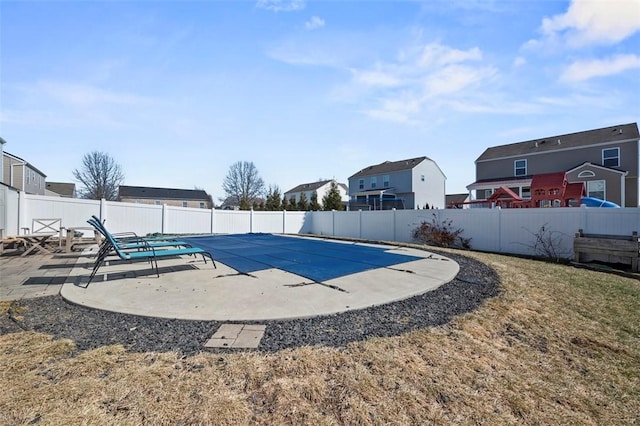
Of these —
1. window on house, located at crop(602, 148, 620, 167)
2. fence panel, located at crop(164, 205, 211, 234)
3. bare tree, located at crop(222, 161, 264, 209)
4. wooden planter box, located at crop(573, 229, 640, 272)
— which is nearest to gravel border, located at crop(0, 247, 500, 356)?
wooden planter box, located at crop(573, 229, 640, 272)

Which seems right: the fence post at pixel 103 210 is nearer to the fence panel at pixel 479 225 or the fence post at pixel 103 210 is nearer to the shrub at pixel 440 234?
the shrub at pixel 440 234

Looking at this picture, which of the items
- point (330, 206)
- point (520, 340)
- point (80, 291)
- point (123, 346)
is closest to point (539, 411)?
point (520, 340)

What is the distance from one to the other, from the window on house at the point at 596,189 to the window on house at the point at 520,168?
4.57 metres

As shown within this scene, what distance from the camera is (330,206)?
2862 cm

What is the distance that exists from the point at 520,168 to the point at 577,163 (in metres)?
3.53

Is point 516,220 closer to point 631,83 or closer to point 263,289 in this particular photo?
point 631,83

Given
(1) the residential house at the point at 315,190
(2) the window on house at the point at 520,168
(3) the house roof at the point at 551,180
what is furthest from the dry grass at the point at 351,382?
(1) the residential house at the point at 315,190

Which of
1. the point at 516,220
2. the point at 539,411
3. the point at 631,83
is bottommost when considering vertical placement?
the point at 539,411

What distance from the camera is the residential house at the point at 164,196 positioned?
45.8 m

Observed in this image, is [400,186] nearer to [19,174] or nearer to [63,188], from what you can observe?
[19,174]

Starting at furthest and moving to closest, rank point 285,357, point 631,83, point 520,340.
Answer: point 631,83 < point 520,340 < point 285,357

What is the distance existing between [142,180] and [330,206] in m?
32.5

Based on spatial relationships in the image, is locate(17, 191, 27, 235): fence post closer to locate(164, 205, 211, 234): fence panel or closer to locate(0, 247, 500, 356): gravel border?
locate(164, 205, 211, 234): fence panel

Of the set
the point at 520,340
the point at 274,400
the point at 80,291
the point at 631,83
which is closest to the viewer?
the point at 274,400
